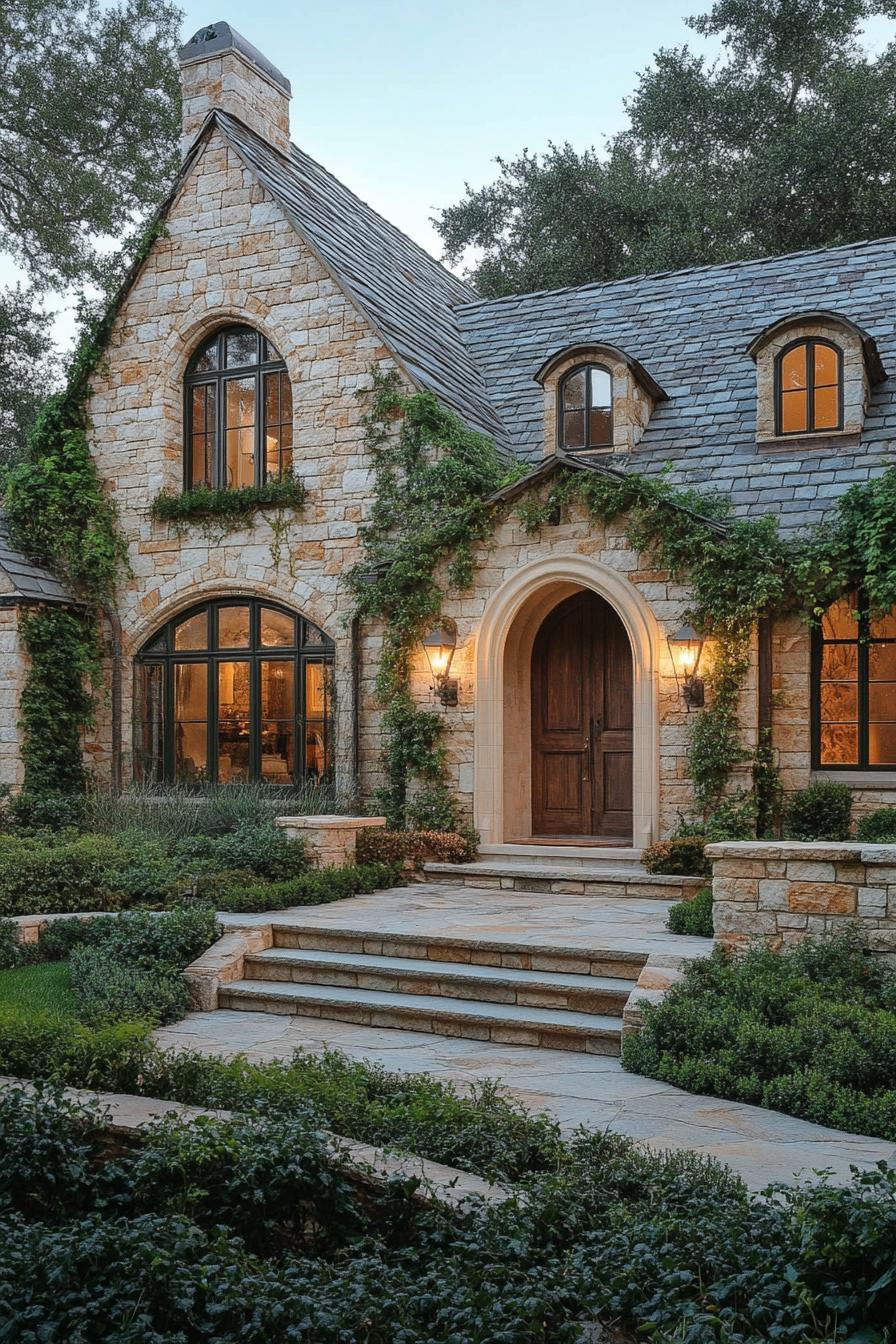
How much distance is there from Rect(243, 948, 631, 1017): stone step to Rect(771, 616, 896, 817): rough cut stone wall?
4462 millimetres

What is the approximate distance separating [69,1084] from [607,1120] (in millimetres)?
2471

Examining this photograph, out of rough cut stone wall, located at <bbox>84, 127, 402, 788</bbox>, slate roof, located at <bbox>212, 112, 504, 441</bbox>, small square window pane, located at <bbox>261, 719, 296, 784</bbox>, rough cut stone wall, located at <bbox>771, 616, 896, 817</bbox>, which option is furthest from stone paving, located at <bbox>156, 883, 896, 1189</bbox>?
slate roof, located at <bbox>212, 112, 504, 441</bbox>

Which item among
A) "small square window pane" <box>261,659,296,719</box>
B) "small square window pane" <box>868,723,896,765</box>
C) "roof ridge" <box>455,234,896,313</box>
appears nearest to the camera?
"small square window pane" <box>868,723,896,765</box>

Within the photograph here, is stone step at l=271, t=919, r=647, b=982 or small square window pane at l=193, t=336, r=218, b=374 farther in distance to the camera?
small square window pane at l=193, t=336, r=218, b=374

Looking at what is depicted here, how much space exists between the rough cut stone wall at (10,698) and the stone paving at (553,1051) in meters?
5.40

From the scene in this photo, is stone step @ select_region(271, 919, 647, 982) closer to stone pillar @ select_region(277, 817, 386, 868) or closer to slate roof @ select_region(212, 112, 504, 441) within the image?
stone pillar @ select_region(277, 817, 386, 868)

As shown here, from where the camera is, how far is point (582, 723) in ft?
41.9

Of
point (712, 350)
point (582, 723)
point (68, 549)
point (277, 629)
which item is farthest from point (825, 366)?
→ point (68, 549)

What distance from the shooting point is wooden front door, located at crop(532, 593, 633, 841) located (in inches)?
496

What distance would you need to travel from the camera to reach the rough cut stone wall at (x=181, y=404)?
43.2 ft

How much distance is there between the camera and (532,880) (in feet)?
35.9

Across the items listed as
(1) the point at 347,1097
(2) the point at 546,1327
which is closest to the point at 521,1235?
(2) the point at 546,1327

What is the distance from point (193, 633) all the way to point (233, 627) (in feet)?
2.03

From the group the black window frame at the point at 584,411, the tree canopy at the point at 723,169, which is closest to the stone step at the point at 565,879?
the black window frame at the point at 584,411
